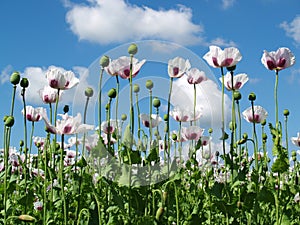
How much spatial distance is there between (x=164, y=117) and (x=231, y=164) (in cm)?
51

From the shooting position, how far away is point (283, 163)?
2.35 m

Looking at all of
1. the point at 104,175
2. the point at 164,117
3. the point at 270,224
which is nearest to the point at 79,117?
the point at 104,175

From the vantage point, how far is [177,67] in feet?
8.37

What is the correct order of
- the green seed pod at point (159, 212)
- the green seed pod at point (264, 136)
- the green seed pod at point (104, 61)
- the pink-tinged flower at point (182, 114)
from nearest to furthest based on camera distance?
1. the green seed pod at point (159, 212)
2. the green seed pod at point (104, 61)
3. the pink-tinged flower at point (182, 114)
4. the green seed pod at point (264, 136)

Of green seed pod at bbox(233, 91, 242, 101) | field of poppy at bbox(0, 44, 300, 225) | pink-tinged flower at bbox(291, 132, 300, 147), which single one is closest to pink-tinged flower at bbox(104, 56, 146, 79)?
field of poppy at bbox(0, 44, 300, 225)

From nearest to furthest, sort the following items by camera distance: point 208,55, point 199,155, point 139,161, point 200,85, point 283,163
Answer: point 139,161 < point 283,163 < point 208,55 < point 200,85 < point 199,155

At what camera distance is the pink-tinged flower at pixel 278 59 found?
→ 9.29 feet

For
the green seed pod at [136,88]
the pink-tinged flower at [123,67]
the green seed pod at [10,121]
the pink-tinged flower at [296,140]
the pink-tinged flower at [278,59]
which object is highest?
the pink-tinged flower at [278,59]

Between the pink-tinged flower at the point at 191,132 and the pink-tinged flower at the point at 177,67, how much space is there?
706mm

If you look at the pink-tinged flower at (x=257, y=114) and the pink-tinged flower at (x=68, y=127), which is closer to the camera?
the pink-tinged flower at (x=68, y=127)

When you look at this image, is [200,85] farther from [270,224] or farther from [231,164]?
[270,224]

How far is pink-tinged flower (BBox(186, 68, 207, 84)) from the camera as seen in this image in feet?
9.09

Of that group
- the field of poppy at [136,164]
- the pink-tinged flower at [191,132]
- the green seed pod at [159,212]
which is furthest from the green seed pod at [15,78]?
the pink-tinged flower at [191,132]

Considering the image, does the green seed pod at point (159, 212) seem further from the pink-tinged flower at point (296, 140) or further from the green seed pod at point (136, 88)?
the pink-tinged flower at point (296, 140)
